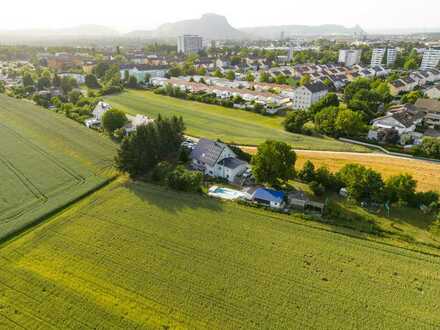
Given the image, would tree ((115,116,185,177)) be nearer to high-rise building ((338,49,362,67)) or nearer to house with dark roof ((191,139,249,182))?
house with dark roof ((191,139,249,182))

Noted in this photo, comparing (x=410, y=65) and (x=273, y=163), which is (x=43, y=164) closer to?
(x=273, y=163)

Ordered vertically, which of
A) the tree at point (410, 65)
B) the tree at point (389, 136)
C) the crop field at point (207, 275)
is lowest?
the crop field at point (207, 275)

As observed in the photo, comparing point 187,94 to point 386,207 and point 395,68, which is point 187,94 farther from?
point 395,68

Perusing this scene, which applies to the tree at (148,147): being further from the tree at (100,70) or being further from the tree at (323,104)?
the tree at (100,70)

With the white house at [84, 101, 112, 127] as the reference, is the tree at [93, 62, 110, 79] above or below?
above

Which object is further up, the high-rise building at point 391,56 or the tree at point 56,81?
the high-rise building at point 391,56

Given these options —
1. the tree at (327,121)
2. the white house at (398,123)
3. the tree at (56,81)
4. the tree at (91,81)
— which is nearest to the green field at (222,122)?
the tree at (327,121)

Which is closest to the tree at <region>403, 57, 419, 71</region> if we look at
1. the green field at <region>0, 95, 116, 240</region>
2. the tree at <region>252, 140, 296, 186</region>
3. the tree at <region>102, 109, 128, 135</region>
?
the tree at <region>252, 140, 296, 186</region>

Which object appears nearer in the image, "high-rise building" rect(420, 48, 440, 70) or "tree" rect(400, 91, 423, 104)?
"tree" rect(400, 91, 423, 104)
